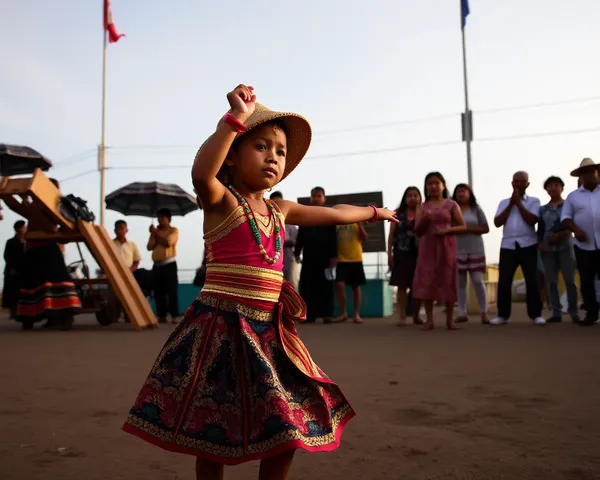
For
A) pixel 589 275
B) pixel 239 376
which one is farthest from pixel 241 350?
pixel 589 275

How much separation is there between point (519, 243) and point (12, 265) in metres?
7.48

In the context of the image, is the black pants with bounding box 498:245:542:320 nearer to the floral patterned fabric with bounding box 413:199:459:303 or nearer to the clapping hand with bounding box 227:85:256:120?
the floral patterned fabric with bounding box 413:199:459:303

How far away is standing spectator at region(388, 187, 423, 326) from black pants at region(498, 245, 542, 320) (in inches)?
44.3

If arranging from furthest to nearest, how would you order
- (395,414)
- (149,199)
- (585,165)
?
(149,199)
(585,165)
(395,414)

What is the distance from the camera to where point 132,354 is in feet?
18.9

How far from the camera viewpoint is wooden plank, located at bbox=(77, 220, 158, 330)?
27.9 feet

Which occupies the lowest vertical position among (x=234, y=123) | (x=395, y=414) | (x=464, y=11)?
(x=395, y=414)

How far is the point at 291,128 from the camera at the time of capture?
92.5 inches

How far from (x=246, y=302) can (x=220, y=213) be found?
30 cm

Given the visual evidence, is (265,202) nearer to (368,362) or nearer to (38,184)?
(368,362)

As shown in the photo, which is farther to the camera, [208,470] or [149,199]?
[149,199]

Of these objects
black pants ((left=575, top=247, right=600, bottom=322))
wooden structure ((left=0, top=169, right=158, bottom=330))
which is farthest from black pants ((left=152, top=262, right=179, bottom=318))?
black pants ((left=575, top=247, right=600, bottom=322))

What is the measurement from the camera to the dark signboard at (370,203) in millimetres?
12727

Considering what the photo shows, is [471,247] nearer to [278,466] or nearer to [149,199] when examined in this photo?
A: [278,466]
